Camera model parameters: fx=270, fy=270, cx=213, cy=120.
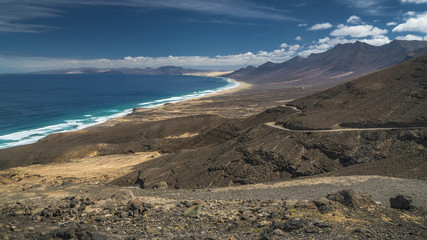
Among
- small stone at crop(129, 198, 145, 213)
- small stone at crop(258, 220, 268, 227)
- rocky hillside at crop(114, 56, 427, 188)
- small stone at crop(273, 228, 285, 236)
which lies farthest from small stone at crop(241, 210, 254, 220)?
rocky hillside at crop(114, 56, 427, 188)

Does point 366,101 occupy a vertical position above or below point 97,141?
above

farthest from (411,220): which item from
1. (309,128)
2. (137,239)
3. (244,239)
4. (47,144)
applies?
(47,144)

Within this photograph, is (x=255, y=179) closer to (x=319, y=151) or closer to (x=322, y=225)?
(x=319, y=151)

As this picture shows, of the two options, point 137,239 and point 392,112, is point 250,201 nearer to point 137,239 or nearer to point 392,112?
point 137,239

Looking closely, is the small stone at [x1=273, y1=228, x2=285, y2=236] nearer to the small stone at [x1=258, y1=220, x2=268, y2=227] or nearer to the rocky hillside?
the small stone at [x1=258, y1=220, x2=268, y2=227]

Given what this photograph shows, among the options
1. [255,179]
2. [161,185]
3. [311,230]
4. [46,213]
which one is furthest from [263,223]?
[161,185]

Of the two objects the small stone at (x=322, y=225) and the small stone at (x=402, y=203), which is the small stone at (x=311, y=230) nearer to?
the small stone at (x=322, y=225)
